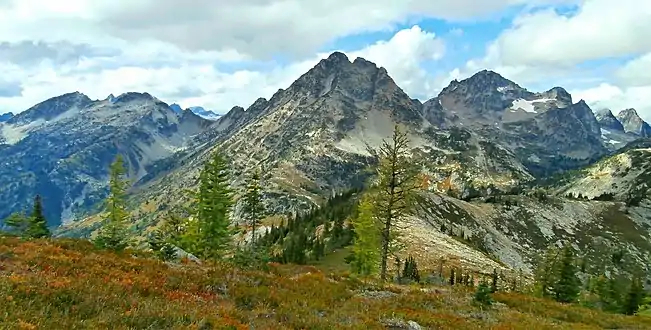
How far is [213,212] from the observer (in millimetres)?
54844

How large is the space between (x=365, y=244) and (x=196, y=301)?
49.8m

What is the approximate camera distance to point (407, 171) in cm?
4575

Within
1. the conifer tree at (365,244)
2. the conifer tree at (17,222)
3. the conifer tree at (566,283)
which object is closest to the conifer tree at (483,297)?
the conifer tree at (17,222)

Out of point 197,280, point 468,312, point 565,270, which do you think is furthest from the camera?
point 565,270

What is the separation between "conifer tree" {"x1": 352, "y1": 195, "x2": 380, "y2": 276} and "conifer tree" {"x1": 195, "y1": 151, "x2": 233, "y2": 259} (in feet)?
53.2

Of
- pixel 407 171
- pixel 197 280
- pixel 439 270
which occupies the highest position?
pixel 407 171

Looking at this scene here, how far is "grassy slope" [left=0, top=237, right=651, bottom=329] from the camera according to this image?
526 inches

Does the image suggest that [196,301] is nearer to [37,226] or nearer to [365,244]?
[37,226]

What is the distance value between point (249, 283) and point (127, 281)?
5843mm

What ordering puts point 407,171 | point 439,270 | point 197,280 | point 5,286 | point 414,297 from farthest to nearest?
point 439,270 < point 407,171 < point 414,297 < point 197,280 < point 5,286

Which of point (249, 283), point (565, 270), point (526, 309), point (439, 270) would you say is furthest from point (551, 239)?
point (249, 283)

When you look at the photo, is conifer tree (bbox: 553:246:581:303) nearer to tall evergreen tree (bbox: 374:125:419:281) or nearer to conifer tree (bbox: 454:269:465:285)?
conifer tree (bbox: 454:269:465:285)

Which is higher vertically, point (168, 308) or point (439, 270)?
point (168, 308)

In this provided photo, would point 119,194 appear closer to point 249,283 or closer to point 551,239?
point 249,283
